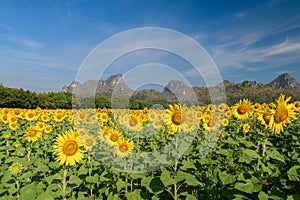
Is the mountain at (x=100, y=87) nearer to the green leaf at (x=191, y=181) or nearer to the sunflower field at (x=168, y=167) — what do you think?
the sunflower field at (x=168, y=167)

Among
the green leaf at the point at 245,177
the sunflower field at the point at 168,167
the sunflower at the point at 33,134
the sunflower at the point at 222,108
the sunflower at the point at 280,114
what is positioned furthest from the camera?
the sunflower at the point at 222,108

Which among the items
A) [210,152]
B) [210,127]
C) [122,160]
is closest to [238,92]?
[210,127]

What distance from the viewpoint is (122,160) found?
16.0ft

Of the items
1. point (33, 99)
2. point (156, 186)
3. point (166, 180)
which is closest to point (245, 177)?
point (166, 180)

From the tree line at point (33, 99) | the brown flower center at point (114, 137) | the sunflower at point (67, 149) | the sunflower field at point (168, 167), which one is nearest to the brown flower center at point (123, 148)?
the sunflower field at point (168, 167)

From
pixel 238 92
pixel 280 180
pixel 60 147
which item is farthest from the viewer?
pixel 238 92

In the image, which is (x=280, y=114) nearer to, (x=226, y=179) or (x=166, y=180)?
(x=226, y=179)

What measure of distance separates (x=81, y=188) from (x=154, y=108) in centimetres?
622

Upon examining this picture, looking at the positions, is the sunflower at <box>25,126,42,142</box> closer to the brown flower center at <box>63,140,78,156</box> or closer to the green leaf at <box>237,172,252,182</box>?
the brown flower center at <box>63,140,78,156</box>

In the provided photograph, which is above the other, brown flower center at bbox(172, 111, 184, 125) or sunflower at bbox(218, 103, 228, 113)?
sunflower at bbox(218, 103, 228, 113)

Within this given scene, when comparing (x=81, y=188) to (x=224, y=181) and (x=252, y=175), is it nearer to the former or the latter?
(x=224, y=181)

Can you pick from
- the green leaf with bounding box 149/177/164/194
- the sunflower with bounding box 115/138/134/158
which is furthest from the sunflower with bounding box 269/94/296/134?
the sunflower with bounding box 115/138/134/158

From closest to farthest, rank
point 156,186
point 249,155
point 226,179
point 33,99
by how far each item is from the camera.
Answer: point 249,155 < point 226,179 < point 156,186 < point 33,99

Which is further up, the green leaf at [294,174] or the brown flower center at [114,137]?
the brown flower center at [114,137]
